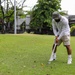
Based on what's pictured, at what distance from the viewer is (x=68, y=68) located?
8.31 metres

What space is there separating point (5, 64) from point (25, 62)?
815 millimetres

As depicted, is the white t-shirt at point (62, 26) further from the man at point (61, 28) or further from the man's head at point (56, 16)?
the man's head at point (56, 16)

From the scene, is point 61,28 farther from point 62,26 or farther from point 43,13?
point 43,13

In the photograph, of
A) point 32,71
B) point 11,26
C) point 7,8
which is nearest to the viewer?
point 32,71

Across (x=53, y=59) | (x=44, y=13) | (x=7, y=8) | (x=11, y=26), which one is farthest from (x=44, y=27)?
(x=53, y=59)

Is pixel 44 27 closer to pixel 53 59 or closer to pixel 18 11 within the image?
pixel 18 11

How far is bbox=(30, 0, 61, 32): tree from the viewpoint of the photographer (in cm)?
5272

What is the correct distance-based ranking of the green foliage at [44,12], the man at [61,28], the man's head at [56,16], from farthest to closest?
1. the green foliage at [44,12]
2. the man at [61,28]
3. the man's head at [56,16]

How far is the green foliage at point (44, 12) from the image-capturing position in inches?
2074

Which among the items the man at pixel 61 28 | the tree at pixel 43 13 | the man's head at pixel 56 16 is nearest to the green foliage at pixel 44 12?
the tree at pixel 43 13

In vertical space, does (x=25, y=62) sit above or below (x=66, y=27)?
below

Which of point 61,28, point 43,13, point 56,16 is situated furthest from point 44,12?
point 56,16

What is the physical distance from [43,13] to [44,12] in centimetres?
31

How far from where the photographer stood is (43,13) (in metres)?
53.7
